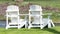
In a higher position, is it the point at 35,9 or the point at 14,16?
the point at 35,9

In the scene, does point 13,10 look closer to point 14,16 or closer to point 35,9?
point 14,16

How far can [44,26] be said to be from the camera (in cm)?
882


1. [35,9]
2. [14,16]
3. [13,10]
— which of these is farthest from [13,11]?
[35,9]

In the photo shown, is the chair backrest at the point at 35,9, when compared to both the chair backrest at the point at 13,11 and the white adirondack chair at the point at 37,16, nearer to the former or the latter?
the white adirondack chair at the point at 37,16

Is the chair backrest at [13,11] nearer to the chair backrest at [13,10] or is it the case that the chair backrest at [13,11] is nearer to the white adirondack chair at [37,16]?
the chair backrest at [13,10]

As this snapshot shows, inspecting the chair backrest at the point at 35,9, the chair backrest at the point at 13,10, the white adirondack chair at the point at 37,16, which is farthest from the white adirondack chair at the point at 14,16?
the chair backrest at the point at 35,9

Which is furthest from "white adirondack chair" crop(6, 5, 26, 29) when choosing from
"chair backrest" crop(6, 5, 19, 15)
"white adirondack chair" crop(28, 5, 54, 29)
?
"white adirondack chair" crop(28, 5, 54, 29)

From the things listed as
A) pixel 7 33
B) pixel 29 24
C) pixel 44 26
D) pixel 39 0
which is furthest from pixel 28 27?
pixel 39 0

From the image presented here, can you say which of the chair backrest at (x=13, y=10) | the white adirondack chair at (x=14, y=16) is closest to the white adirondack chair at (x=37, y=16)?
the white adirondack chair at (x=14, y=16)

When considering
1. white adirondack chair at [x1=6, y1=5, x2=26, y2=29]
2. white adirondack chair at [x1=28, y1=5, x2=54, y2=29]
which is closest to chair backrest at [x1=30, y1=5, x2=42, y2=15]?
white adirondack chair at [x1=28, y1=5, x2=54, y2=29]

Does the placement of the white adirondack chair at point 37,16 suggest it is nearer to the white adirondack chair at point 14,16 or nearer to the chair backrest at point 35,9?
the chair backrest at point 35,9

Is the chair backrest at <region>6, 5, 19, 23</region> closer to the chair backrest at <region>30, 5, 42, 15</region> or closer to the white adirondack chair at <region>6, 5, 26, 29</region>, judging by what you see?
the white adirondack chair at <region>6, 5, 26, 29</region>

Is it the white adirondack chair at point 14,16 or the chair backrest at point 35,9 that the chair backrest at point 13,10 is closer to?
the white adirondack chair at point 14,16

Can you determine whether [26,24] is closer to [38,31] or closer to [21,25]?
[21,25]
